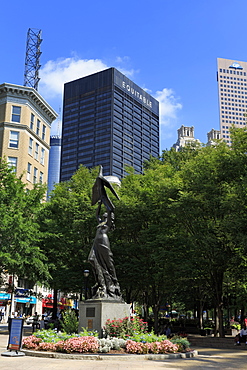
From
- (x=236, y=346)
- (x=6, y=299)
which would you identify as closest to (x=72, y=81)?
(x=6, y=299)

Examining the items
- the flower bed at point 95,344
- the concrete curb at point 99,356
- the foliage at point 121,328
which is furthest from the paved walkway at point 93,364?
the foliage at point 121,328

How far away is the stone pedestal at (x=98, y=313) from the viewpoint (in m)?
16.8

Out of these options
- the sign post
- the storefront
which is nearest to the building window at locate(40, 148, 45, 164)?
the storefront

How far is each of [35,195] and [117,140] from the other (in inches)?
5348

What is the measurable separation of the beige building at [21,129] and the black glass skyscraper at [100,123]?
96.9 metres

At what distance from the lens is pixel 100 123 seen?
166m

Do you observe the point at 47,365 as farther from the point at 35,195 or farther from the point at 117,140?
the point at 117,140

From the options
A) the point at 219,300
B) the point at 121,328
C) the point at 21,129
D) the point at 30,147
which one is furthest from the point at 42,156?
the point at 121,328

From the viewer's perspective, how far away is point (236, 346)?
76.9 feet

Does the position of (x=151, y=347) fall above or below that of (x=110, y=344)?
below

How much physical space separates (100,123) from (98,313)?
153m

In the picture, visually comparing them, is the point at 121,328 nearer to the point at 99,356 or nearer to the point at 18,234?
the point at 99,356

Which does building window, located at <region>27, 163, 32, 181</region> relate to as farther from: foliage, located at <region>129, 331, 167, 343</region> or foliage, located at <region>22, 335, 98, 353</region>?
foliage, located at <region>129, 331, 167, 343</region>

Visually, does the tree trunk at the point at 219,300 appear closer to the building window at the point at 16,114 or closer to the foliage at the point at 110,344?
the foliage at the point at 110,344
